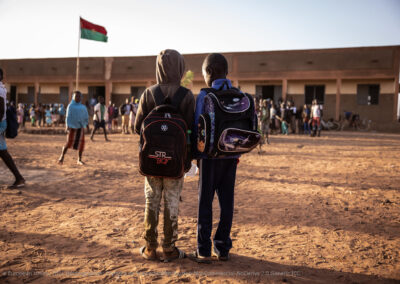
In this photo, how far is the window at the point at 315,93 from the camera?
24.3m

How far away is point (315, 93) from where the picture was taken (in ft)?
80.3

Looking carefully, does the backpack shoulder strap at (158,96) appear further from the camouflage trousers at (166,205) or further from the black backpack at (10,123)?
the black backpack at (10,123)

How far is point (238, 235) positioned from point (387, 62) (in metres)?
24.2

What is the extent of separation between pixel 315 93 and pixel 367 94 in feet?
12.7

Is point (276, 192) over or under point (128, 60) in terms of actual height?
under

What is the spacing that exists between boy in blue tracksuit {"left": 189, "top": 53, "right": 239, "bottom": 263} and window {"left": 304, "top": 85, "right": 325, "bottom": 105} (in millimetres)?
23878

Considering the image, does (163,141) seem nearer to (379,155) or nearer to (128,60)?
(379,155)

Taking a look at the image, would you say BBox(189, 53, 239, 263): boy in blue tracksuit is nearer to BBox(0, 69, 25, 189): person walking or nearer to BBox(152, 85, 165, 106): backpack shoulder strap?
BBox(152, 85, 165, 106): backpack shoulder strap

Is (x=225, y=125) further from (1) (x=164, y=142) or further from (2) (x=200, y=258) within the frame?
(2) (x=200, y=258)

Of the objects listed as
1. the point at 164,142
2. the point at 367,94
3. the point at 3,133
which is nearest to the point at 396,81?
the point at 367,94

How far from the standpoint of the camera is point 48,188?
506cm

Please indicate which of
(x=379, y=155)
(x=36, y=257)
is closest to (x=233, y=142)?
(x=36, y=257)

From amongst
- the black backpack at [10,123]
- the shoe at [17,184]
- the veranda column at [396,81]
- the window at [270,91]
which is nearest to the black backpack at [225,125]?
the black backpack at [10,123]

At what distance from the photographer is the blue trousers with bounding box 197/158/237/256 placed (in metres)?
2.50
